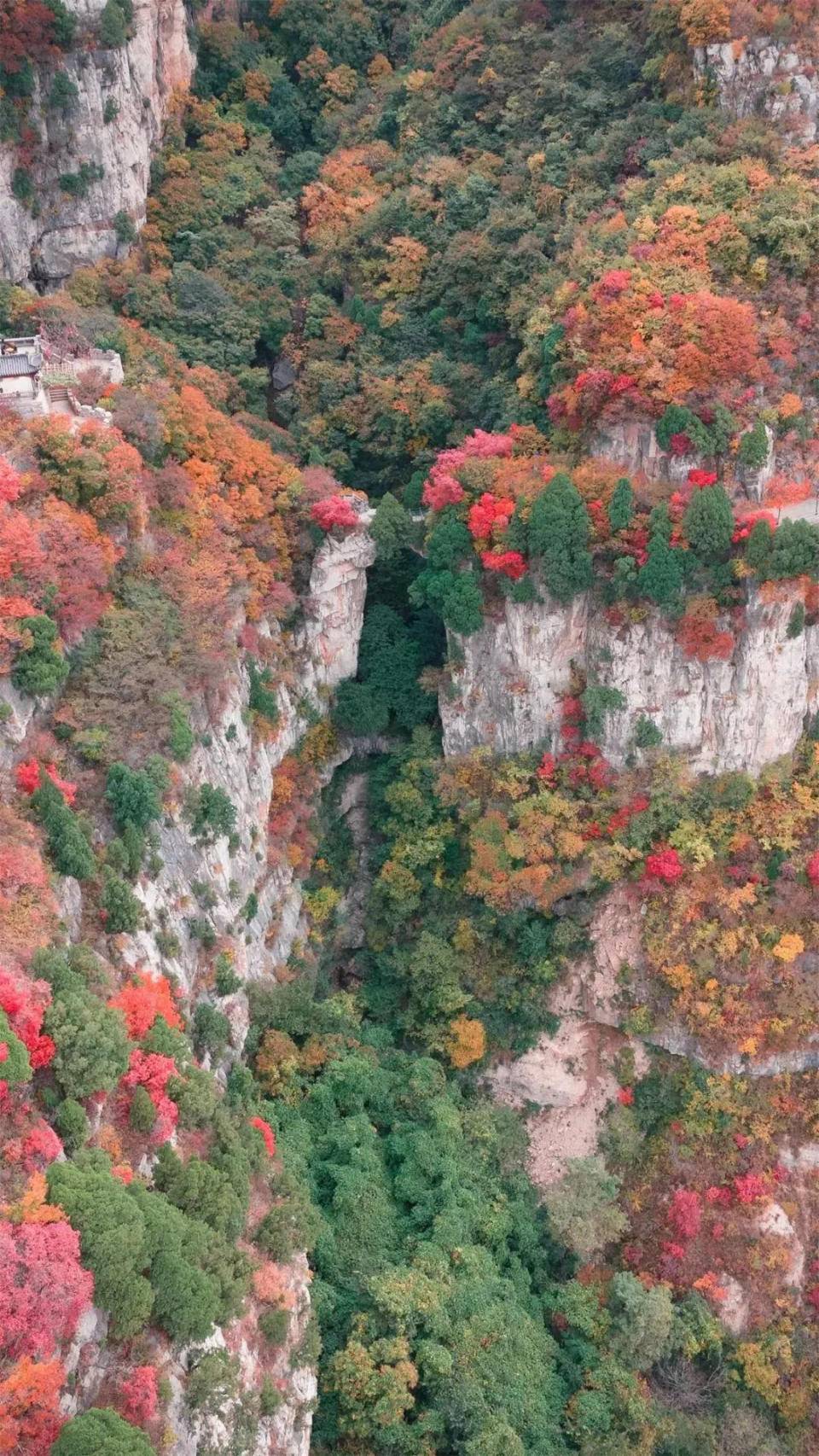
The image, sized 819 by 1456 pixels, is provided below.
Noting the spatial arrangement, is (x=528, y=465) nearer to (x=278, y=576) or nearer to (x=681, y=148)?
(x=278, y=576)

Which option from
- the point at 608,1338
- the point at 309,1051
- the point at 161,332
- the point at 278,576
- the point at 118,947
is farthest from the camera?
the point at 161,332

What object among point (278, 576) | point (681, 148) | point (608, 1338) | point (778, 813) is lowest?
point (608, 1338)

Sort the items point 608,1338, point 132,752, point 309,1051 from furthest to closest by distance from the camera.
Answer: point 309,1051 → point 608,1338 → point 132,752

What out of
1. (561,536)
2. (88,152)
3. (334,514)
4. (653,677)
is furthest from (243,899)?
(88,152)

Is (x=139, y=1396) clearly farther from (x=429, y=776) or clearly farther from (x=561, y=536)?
(x=561, y=536)

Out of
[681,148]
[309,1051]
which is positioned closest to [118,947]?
[309,1051]

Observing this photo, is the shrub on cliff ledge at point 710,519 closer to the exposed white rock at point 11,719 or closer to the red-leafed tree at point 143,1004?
the exposed white rock at point 11,719

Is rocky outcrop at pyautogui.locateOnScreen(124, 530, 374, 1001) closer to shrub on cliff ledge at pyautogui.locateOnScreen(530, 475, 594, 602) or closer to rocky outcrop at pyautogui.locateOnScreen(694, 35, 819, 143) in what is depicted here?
shrub on cliff ledge at pyautogui.locateOnScreen(530, 475, 594, 602)
